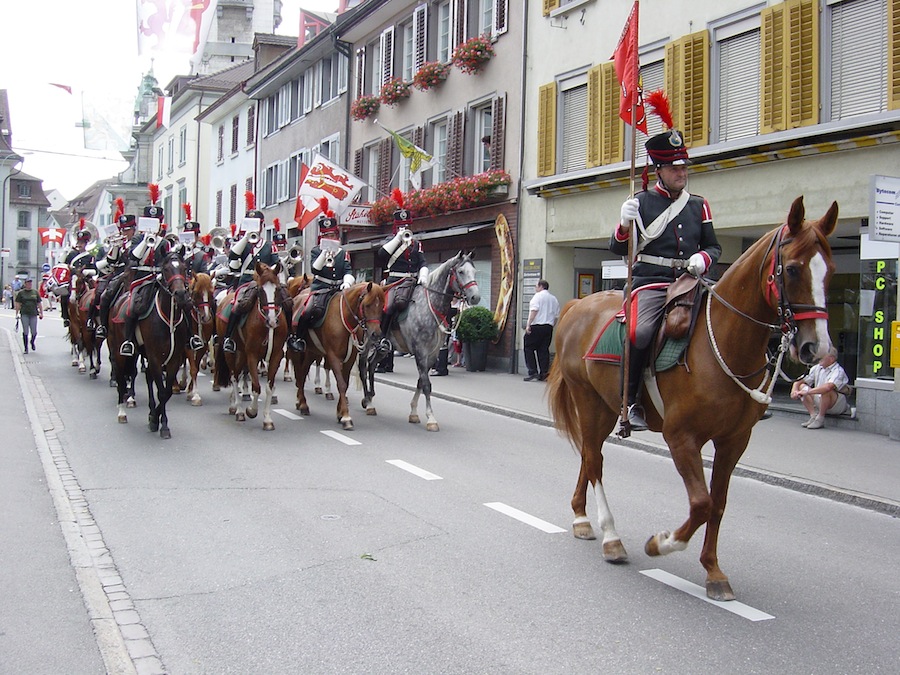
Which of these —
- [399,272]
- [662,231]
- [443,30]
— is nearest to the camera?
[662,231]

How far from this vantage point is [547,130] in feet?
66.4

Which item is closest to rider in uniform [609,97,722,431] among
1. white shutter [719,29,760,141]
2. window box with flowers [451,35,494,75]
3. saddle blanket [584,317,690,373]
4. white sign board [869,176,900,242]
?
saddle blanket [584,317,690,373]

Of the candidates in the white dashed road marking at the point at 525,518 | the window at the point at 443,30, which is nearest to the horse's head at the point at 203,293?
the white dashed road marking at the point at 525,518

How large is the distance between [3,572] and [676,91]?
1383 cm

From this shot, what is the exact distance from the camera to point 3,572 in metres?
5.43

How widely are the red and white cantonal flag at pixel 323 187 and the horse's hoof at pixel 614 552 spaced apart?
63.7 ft

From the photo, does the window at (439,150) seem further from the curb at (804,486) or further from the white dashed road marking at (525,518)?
the white dashed road marking at (525,518)

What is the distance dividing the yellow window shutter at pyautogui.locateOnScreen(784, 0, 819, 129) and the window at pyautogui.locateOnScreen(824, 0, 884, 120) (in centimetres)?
21

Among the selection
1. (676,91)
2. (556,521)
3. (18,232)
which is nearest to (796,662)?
(556,521)

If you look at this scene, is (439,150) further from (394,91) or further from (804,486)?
(804,486)

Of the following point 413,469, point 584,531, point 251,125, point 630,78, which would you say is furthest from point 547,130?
point 251,125

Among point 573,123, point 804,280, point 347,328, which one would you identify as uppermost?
point 573,123

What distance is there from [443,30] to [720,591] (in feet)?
73.2

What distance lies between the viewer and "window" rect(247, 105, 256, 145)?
139 ft
